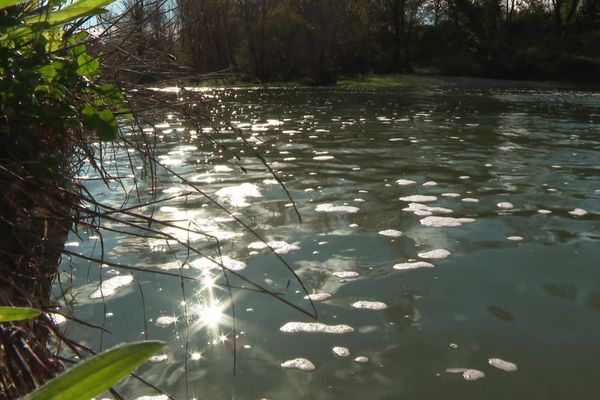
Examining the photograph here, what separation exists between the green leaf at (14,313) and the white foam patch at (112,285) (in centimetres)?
283

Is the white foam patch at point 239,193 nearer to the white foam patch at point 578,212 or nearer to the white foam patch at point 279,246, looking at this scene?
the white foam patch at point 279,246

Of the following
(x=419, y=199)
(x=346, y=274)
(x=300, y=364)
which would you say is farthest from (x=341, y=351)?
(x=419, y=199)

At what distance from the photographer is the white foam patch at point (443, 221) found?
16.3 ft

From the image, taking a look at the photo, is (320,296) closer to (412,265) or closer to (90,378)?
(412,265)

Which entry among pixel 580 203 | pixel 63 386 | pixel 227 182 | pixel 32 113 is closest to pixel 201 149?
pixel 227 182

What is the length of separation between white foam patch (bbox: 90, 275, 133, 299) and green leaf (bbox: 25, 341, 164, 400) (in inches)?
115

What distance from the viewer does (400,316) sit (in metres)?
3.35

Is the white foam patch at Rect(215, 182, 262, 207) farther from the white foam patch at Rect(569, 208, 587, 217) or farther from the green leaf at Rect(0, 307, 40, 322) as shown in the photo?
the green leaf at Rect(0, 307, 40, 322)

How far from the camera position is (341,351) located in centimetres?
295

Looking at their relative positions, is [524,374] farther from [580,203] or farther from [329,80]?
[329,80]

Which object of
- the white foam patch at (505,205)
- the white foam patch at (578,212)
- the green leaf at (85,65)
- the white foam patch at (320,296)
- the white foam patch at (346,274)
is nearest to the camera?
the green leaf at (85,65)

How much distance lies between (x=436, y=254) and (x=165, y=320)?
204 cm

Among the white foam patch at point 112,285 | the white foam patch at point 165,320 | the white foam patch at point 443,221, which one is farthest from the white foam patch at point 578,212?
the white foam patch at point 112,285

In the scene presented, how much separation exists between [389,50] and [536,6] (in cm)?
1171
